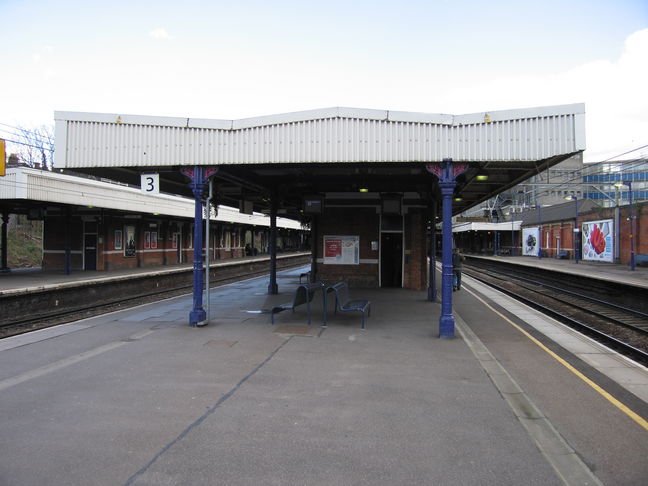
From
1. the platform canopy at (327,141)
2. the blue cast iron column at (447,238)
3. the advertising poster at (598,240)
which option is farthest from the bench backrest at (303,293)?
the advertising poster at (598,240)

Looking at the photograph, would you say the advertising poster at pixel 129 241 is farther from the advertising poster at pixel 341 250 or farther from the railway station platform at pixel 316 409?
the railway station platform at pixel 316 409

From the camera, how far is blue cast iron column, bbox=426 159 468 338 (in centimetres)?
827

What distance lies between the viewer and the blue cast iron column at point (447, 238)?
8.27 m

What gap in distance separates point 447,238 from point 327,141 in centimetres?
299

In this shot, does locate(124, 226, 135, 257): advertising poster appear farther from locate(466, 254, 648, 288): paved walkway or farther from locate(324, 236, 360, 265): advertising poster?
locate(466, 254, 648, 288): paved walkway

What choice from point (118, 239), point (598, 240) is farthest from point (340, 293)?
point (598, 240)

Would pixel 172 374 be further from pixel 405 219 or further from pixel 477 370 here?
pixel 405 219

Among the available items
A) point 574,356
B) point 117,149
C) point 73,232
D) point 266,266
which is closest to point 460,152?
point 574,356

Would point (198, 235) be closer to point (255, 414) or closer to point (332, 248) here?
point (255, 414)

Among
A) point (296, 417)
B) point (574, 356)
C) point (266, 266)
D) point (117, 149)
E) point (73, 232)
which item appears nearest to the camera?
point (296, 417)

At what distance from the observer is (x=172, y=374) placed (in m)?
5.94

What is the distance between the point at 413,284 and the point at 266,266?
20974 millimetres

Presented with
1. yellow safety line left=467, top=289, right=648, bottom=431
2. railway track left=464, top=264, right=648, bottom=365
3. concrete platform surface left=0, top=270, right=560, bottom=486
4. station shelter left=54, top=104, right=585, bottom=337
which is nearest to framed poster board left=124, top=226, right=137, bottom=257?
station shelter left=54, top=104, right=585, bottom=337

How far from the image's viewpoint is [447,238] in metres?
8.39
